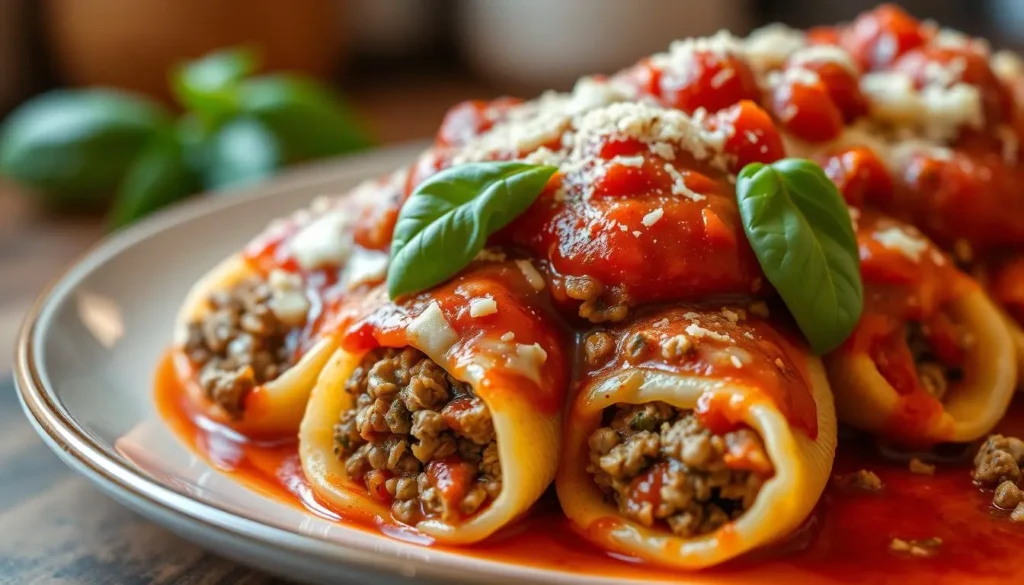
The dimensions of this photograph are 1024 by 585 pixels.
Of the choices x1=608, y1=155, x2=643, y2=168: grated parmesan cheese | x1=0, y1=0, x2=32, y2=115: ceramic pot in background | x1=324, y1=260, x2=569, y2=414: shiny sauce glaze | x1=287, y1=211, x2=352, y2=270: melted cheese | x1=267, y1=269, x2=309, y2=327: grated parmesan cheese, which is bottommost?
x1=0, y1=0, x2=32, y2=115: ceramic pot in background

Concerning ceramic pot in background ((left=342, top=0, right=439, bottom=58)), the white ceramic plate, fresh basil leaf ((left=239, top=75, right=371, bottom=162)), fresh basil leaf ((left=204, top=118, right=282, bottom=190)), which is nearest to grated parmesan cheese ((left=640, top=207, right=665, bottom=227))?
the white ceramic plate

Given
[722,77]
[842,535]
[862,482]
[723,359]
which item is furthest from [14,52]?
[842,535]

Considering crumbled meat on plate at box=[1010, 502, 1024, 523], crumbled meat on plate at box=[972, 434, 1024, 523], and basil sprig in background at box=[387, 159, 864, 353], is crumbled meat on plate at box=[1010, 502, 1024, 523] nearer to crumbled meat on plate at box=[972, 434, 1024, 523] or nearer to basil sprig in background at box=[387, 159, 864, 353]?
crumbled meat on plate at box=[972, 434, 1024, 523]

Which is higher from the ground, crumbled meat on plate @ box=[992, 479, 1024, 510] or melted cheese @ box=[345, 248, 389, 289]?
melted cheese @ box=[345, 248, 389, 289]

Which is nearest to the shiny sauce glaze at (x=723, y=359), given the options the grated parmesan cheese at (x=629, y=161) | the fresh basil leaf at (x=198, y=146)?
the grated parmesan cheese at (x=629, y=161)

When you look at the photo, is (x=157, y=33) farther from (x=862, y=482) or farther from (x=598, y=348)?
(x=862, y=482)

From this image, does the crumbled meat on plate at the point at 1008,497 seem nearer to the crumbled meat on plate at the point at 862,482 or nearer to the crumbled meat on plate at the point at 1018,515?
the crumbled meat on plate at the point at 1018,515

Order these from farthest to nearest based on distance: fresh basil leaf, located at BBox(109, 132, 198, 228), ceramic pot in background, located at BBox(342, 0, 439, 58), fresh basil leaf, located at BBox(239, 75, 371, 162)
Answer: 1. ceramic pot in background, located at BBox(342, 0, 439, 58)
2. fresh basil leaf, located at BBox(239, 75, 371, 162)
3. fresh basil leaf, located at BBox(109, 132, 198, 228)
